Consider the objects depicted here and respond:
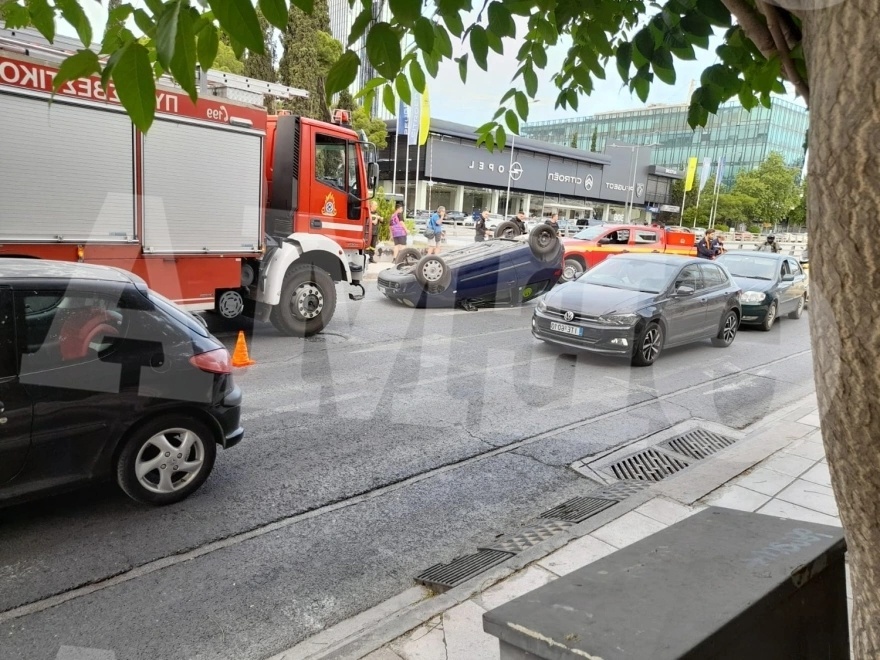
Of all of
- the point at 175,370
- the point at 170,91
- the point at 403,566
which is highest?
the point at 170,91

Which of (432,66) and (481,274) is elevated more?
(432,66)

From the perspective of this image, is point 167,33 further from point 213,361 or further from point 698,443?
point 698,443

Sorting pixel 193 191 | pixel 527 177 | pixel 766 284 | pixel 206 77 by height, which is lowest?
pixel 766 284

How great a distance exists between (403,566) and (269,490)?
129 centimetres

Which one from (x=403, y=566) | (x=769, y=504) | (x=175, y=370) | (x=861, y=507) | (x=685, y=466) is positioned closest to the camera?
(x=861, y=507)

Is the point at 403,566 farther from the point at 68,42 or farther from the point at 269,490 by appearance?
the point at 68,42

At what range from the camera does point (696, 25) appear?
8.66 feet

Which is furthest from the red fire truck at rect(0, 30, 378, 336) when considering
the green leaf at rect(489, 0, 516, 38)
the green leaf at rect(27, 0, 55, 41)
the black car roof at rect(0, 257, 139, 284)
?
the green leaf at rect(489, 0, 516, 38)

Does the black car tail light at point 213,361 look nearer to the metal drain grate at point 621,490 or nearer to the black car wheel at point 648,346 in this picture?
the metal drain grate at point 621,490

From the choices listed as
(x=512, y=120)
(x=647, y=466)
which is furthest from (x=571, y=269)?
(x=512, y=120)

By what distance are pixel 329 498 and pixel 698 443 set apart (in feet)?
11.9

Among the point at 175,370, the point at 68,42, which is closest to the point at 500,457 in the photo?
the point at 175,370

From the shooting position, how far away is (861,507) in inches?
52.5

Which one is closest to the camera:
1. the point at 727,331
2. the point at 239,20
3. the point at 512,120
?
the point at 239,20
